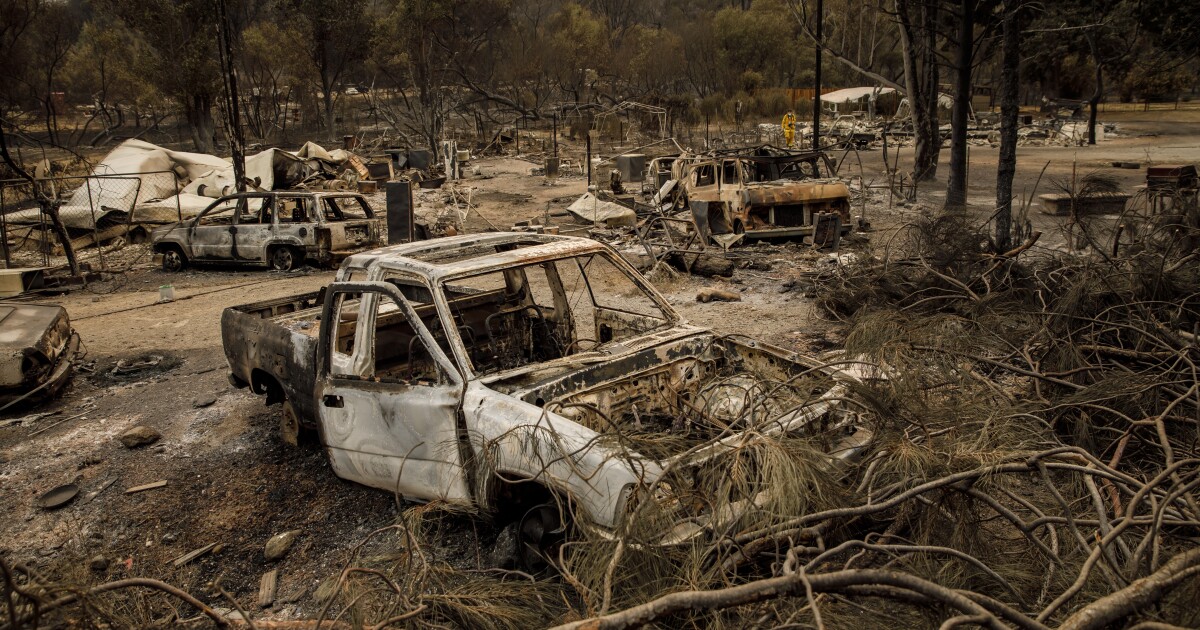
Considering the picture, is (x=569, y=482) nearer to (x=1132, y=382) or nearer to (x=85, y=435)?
(x=1132, y=382)

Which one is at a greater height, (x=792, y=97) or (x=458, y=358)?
(x=792, y=97)

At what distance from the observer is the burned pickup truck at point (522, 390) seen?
3639 millimetres

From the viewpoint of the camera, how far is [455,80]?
4928cm

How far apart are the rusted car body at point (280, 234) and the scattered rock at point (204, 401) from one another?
6.42 m

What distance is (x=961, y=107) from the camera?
16859mm

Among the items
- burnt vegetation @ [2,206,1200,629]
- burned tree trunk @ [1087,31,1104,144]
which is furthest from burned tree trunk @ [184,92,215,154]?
burnt vegetation @ [2,206,1200,629]

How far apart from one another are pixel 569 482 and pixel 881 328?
2.95 m

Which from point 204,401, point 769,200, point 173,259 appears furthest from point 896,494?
point 173,259

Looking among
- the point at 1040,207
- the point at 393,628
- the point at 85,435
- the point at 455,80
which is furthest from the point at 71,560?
the point at 455,80

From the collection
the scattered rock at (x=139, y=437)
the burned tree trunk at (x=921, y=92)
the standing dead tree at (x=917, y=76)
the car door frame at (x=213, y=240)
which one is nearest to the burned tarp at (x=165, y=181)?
the car door frame at (x=213, y=240)

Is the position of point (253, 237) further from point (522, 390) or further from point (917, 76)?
point (917, 76)

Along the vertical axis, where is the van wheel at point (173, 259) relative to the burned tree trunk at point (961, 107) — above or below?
below

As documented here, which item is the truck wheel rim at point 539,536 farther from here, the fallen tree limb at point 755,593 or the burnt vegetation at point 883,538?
the fallen tree limb at point 755,593

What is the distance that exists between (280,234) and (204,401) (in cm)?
686
